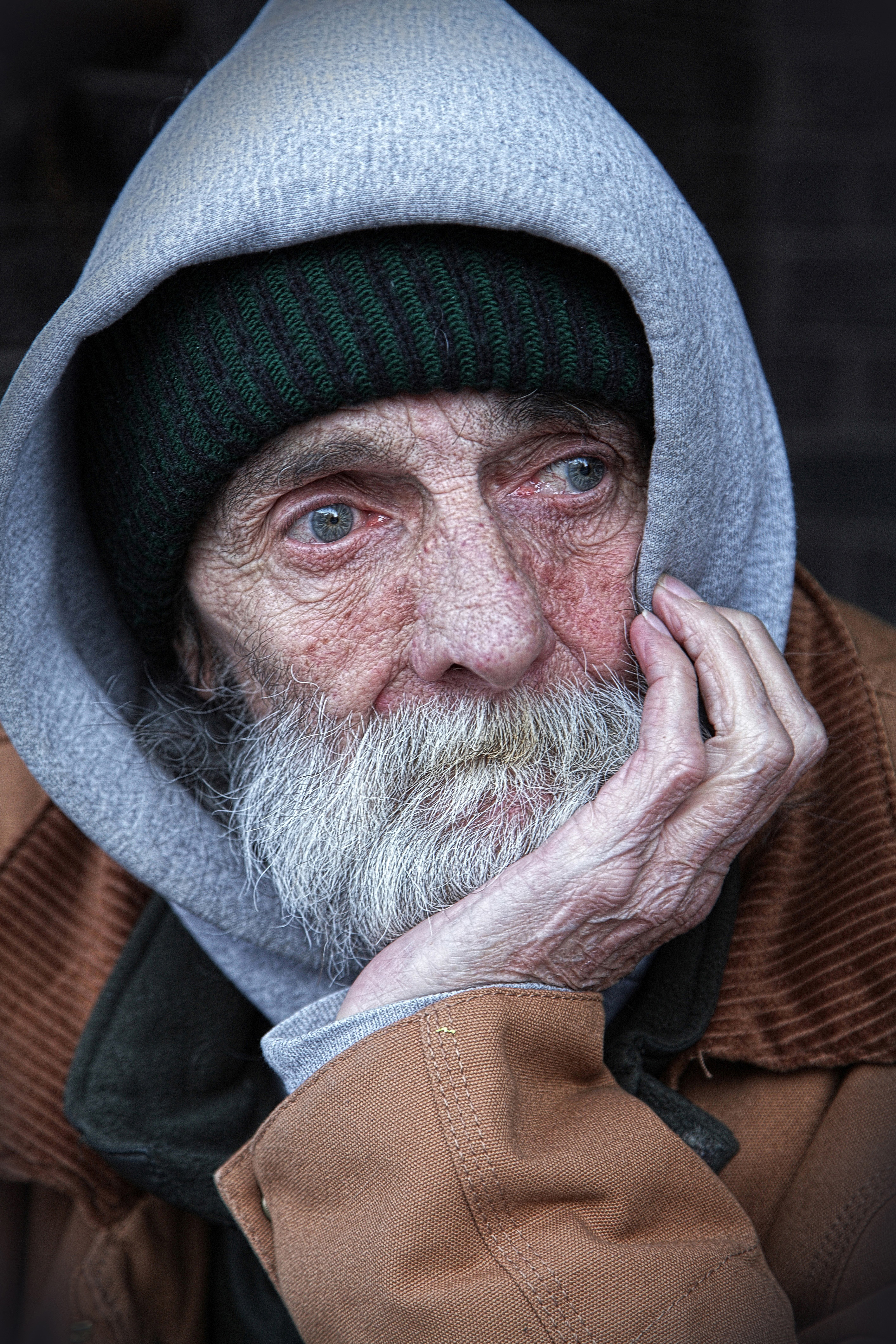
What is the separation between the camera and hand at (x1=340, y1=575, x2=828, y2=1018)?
4.37 feet

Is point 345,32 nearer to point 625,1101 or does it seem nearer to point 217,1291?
point 625,1101

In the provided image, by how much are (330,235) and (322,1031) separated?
1063 mm

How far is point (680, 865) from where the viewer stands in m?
1.36

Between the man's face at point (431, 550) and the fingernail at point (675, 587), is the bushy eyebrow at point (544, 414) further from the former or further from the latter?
the fingernail at point (675, 587)

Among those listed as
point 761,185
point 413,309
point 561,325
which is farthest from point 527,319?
point 761,185

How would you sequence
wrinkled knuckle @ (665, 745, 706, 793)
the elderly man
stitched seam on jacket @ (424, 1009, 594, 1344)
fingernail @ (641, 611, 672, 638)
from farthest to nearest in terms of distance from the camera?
fingernail @ (641, 611, 672, 638), wrinkled knuckle @ (665, 745, 706, 793), the elderly man, stitched seam on jacket @ (424, 1009, 594, 1344)

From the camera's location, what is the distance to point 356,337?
1.30m

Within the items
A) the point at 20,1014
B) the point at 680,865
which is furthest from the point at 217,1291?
the point at 680,865

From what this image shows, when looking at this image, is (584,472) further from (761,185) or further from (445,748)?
(761,185)

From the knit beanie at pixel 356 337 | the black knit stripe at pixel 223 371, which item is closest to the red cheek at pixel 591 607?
the knit beanie at pixel 356 337

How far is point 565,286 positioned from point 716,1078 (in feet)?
3.90

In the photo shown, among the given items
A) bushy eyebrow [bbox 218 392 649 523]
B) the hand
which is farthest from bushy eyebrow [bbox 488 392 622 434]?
the hand

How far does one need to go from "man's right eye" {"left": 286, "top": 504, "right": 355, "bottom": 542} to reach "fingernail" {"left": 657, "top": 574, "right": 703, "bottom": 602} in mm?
470

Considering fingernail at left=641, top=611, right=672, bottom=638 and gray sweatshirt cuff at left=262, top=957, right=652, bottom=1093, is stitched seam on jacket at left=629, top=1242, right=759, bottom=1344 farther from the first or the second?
fingernail at left=641, top=611, right=672, bottom=638
